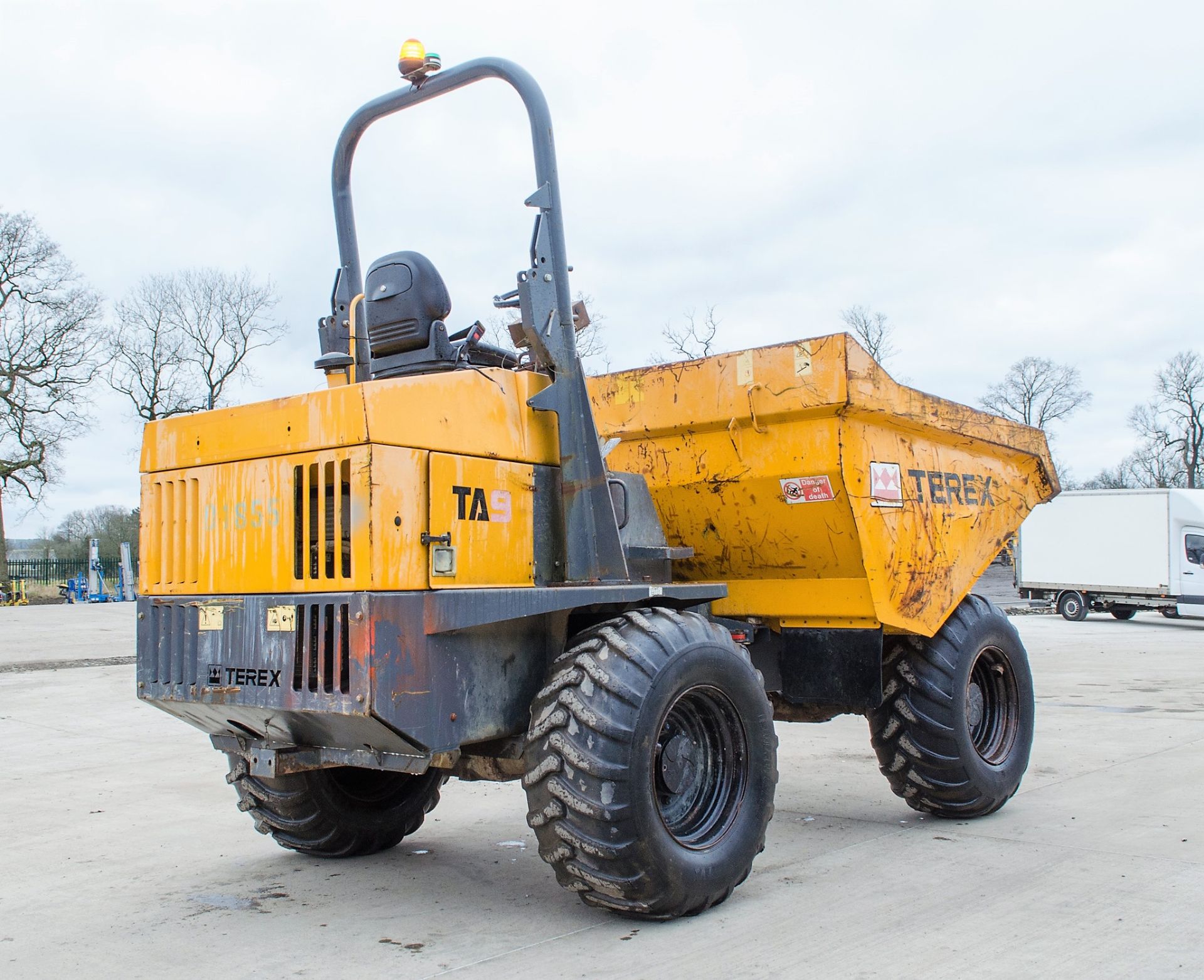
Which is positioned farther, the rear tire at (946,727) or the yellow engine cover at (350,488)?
the rear tire at (946,727)

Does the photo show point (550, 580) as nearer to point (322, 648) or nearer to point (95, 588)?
point (322, 648)

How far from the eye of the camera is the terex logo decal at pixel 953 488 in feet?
20.2

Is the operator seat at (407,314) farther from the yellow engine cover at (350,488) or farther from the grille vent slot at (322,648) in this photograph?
the grille vent slot at (322,648)

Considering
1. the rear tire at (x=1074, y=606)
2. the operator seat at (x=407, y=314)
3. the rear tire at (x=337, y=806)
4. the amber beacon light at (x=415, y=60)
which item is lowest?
the rear tire at (x=1074, y=606)

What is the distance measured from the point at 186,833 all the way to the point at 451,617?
313 cm

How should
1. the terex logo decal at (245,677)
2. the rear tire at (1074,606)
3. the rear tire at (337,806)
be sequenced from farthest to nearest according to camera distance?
the rear tire at (1074,606) < the rear tire at (337,806) < the terex logo decal at (245,677)

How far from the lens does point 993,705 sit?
682cm

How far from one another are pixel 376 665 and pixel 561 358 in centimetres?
155

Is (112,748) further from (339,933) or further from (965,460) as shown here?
(965,460)

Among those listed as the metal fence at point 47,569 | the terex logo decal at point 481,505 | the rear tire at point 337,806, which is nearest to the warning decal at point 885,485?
the terex logo decal at point 481,505

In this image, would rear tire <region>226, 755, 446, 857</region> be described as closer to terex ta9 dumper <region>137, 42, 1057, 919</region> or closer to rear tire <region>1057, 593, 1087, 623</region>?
terex ta9 dumper <region>137, 42, 1057, 919</region>

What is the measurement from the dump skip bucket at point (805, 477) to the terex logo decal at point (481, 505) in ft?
5.53

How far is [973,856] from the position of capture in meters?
5.43

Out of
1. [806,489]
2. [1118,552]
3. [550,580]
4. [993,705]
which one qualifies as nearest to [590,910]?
[550,580]
